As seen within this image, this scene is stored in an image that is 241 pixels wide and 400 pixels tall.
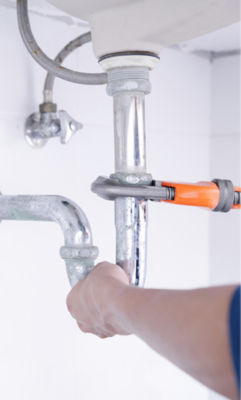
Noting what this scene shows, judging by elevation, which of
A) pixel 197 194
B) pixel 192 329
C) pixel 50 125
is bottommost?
pixel 192 329

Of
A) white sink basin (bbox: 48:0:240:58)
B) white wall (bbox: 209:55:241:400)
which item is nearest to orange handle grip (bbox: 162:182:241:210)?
white sink basin (bbox: 48:0:240:58)

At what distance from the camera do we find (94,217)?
3.05 feet

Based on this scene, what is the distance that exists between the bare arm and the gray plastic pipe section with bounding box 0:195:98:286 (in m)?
0.12

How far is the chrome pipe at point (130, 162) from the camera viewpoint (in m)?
0.64

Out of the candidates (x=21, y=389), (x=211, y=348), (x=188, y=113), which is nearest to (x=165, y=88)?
(x=188, y=113)

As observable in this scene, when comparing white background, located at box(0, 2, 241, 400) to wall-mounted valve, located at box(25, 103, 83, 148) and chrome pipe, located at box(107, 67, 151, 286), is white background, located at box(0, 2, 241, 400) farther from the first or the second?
chrome pipe, located at box(107, 67, 151, 286)

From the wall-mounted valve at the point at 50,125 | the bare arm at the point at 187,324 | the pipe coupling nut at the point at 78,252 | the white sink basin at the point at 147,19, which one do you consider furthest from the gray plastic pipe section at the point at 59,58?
the bare arm at the point at 187,324

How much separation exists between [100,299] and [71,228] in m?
0.13

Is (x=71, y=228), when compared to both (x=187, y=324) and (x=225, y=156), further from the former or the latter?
(x=225, y=156)

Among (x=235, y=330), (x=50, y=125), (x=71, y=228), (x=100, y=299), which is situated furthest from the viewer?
(x=50, y=125)

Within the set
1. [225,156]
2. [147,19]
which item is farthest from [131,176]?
[225,156]

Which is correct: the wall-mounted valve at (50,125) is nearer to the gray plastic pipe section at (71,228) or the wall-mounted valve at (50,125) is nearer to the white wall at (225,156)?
the gray plastic pipe section at (71,228)

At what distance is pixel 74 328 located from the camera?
887 millimetres

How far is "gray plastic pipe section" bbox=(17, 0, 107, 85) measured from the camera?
2.27ft
